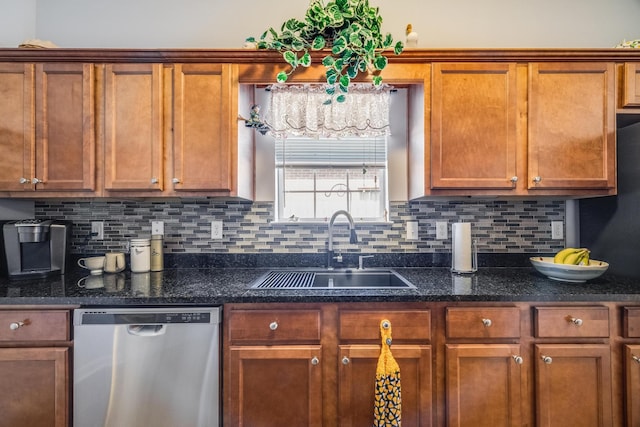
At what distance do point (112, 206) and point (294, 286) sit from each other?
4.53 ft

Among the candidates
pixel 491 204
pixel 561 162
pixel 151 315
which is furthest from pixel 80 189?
pixel 561 162

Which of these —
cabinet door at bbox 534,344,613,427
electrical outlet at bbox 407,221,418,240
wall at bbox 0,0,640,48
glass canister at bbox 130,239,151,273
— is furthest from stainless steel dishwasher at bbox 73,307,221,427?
wall at bbox 0,0,640,48

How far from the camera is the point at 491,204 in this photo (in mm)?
2006

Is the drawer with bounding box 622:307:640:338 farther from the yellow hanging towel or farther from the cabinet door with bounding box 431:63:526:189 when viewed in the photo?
the yellow hanging towel

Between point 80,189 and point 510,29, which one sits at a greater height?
point 510,29

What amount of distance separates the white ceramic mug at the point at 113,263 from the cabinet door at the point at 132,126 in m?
0.43

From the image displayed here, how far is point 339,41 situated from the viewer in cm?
153

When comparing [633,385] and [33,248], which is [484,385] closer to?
[633,385]

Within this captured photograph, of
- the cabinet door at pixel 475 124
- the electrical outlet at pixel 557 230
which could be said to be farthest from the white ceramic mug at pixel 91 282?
the electrical outlet at pixel 557 230

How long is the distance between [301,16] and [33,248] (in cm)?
217

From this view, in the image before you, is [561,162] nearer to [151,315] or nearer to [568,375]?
[568,375]

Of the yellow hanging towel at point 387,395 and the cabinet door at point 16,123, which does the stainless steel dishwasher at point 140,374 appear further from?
the cabinet door at point 16,123

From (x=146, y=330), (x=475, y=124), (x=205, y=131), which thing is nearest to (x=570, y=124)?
(x=475, y=124)

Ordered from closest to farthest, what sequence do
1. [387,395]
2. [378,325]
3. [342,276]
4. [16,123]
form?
[387,395] < [378,325] < [16,123] < [342,276]
